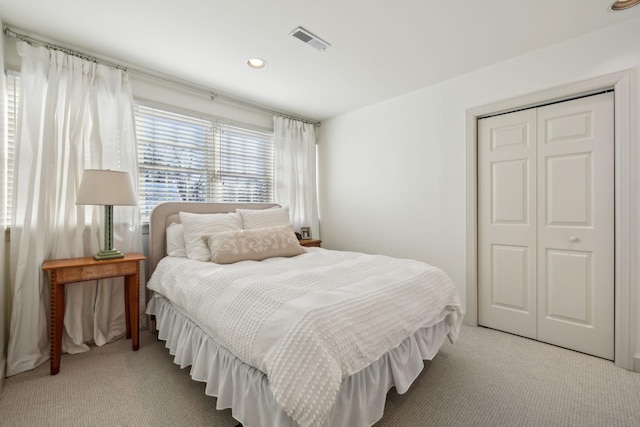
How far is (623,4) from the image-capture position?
188 centimetres

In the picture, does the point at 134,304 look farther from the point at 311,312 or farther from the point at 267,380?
the point at 311,312

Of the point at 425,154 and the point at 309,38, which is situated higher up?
the point at 309,38

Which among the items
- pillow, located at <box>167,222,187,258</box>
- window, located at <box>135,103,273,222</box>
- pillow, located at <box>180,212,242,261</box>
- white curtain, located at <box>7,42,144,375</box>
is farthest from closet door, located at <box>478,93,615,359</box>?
white curtain, located at <box>7,42,144,375</box>

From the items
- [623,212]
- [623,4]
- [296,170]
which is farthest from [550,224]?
[296,170]

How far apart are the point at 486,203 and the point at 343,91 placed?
194cm

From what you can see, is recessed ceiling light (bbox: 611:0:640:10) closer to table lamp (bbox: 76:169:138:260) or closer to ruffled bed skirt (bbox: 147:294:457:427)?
ruffled bed skirt (bbox: 147:294:457:427)

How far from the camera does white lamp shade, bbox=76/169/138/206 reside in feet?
7.02

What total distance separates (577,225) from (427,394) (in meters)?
1.83

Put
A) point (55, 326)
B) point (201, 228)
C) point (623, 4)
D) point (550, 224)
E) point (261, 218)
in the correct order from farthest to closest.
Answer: point (261, 218) < point (201, 228) < point (550, 224) < point (55, 326) < point (623, 4)

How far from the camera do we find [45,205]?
2.19 meters

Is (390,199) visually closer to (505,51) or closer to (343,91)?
(343,91)

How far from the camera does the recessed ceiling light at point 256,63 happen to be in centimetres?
260

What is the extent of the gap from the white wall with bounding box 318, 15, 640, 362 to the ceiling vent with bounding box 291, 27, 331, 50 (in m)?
1.38

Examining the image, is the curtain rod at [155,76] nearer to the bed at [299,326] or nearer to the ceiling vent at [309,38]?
the ceiling vent at [309,38]
